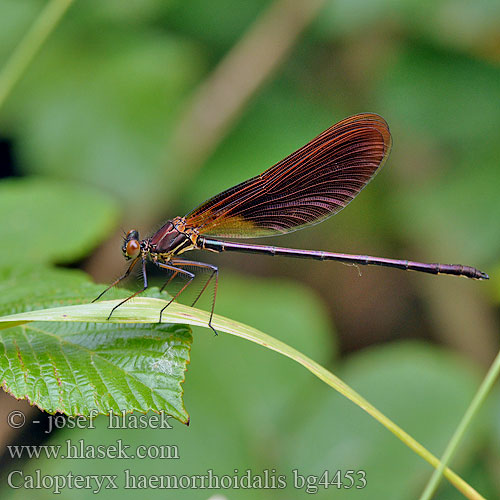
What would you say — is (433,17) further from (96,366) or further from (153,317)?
(96,366)

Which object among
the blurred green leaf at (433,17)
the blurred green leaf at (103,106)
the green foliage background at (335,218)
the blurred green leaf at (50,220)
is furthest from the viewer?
the blurred green leaf at (103,106)

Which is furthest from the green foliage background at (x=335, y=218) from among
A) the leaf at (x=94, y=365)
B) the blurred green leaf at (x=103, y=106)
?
the leaf at (x=94, y=365)

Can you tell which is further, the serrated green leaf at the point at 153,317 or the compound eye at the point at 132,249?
the compound eye at the point at 132,249

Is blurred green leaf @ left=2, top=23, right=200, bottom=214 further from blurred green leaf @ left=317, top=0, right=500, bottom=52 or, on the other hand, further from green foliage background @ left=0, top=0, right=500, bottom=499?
blurred green leaf @ left=317, top=0, right=500, bottom=52

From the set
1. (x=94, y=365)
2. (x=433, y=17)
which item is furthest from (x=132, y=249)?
(x=433, y=17)

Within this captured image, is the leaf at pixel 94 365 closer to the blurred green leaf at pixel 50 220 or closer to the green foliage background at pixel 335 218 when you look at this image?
the blurred green leaf at pixel 50 220

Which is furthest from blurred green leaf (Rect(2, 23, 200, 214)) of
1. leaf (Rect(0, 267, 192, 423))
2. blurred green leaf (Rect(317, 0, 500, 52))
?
leaf (Rect(0, 267, 192, 423))
